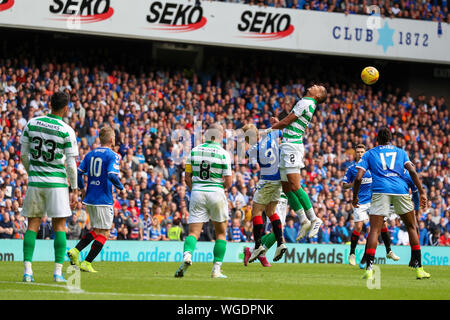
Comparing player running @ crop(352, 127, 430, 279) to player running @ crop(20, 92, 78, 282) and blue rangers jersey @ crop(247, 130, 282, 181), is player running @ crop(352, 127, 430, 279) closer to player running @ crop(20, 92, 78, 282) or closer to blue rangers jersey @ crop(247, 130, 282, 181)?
blue rangers jersey @ crop(247, 130, 282, 181)

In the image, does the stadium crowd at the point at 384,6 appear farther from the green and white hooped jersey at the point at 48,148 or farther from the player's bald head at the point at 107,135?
the green and white hooped jersey at the point at 48,148

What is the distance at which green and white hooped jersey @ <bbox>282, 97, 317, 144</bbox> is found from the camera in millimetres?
13438

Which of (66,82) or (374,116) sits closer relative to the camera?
(66,82)

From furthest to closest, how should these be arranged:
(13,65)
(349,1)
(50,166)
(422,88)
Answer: (422,88), (349,1), (13,65), (50,166)

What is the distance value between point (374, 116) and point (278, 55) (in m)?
5.02

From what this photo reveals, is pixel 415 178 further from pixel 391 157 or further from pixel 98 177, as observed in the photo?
pixel 98 177

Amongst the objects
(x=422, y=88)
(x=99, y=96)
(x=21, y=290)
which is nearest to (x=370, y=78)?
(x=21, y=290)

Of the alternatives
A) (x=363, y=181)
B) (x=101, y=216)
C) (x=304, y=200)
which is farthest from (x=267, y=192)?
(x=101, y=216)

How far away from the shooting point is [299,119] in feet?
44.5

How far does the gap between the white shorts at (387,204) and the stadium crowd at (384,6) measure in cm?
1814

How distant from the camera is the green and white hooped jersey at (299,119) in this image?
44.1 ft

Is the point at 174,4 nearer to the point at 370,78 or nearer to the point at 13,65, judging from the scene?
the point at 13,65

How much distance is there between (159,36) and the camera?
27.7m

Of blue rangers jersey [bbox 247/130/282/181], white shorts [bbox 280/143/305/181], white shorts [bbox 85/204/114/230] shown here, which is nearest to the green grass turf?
white shorts [bbox 85/204/114/230]
